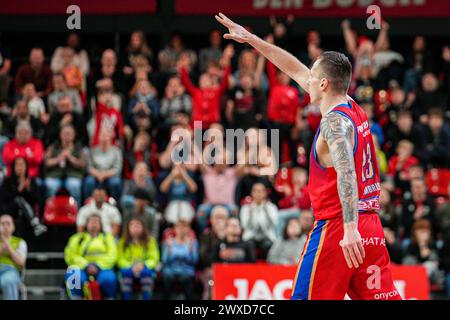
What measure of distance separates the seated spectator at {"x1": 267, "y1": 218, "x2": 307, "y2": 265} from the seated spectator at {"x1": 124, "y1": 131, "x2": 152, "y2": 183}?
8.55 ft

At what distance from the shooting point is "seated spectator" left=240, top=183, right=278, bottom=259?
44.0 ft

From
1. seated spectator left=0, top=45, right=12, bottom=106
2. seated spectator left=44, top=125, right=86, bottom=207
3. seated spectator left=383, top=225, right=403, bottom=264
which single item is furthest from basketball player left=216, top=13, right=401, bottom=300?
seated spectator left=0, top=45, right=12, bottom=106

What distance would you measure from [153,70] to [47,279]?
17.1 ft

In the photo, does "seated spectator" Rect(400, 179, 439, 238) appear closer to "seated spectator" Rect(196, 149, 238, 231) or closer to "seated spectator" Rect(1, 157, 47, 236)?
"seated spectator" Rect(196, 149, 238, 231)

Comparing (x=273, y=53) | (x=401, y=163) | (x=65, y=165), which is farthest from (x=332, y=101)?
(x=401, y=163)

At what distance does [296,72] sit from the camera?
7230 millimetres

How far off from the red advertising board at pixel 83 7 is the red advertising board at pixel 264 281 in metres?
7.64

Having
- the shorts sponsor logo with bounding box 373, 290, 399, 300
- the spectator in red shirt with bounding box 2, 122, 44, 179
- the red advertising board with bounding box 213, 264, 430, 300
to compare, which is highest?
the spectator in red shirt with bounding box 2, 122, 44, 179

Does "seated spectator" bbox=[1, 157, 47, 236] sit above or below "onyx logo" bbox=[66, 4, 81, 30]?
below

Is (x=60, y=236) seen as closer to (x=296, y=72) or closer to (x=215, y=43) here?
(x=215, y=43)

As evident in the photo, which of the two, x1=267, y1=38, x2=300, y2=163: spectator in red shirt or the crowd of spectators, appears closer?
the crowd of spectators

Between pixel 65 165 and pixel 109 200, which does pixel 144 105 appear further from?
pixel 109 200

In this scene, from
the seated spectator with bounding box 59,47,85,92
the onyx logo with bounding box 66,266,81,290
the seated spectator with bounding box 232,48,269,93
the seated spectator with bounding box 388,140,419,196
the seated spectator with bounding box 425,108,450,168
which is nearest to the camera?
the onyx logo with bounding box 66,266,81,290

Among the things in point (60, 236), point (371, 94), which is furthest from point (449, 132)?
point (60, 236)
